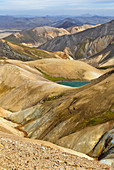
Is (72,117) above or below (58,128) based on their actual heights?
above

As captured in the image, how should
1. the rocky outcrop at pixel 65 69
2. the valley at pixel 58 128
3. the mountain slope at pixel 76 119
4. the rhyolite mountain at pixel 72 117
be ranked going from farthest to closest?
the rocky outcrop at pixel 65 69 < the mountain slope at pixel 76 119 < the rhyolite mountain at pixel 72 117 < the valley at pixel 58 128

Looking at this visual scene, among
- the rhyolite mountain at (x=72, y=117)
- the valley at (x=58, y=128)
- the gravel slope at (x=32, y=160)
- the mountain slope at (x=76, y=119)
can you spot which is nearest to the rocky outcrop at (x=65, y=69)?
the valley at (x=58, y=128)

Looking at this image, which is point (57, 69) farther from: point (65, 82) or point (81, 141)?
point (81, 141)

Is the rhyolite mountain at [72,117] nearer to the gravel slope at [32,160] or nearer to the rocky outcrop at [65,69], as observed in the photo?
the gravel slope at [32,160]

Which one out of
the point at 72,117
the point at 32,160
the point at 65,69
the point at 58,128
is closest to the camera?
the point at 32,160

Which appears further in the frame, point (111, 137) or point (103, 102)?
point (103, 102)

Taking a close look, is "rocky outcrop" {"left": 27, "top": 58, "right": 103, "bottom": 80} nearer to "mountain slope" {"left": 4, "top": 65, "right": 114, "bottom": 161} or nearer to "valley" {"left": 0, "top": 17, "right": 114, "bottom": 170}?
"valley" {"left": 0, "top": 17, "right": 114, "bottom": 170}

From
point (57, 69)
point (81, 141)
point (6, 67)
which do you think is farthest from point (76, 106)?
point (57, 69)

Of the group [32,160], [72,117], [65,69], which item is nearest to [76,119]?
[72,117]

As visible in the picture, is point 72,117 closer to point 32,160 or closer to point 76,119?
point 76,119

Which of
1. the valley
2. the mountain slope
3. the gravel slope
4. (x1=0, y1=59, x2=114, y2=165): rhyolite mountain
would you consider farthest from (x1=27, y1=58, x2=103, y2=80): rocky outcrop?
the gravel slope

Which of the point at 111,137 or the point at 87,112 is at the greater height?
the point at 111,137
